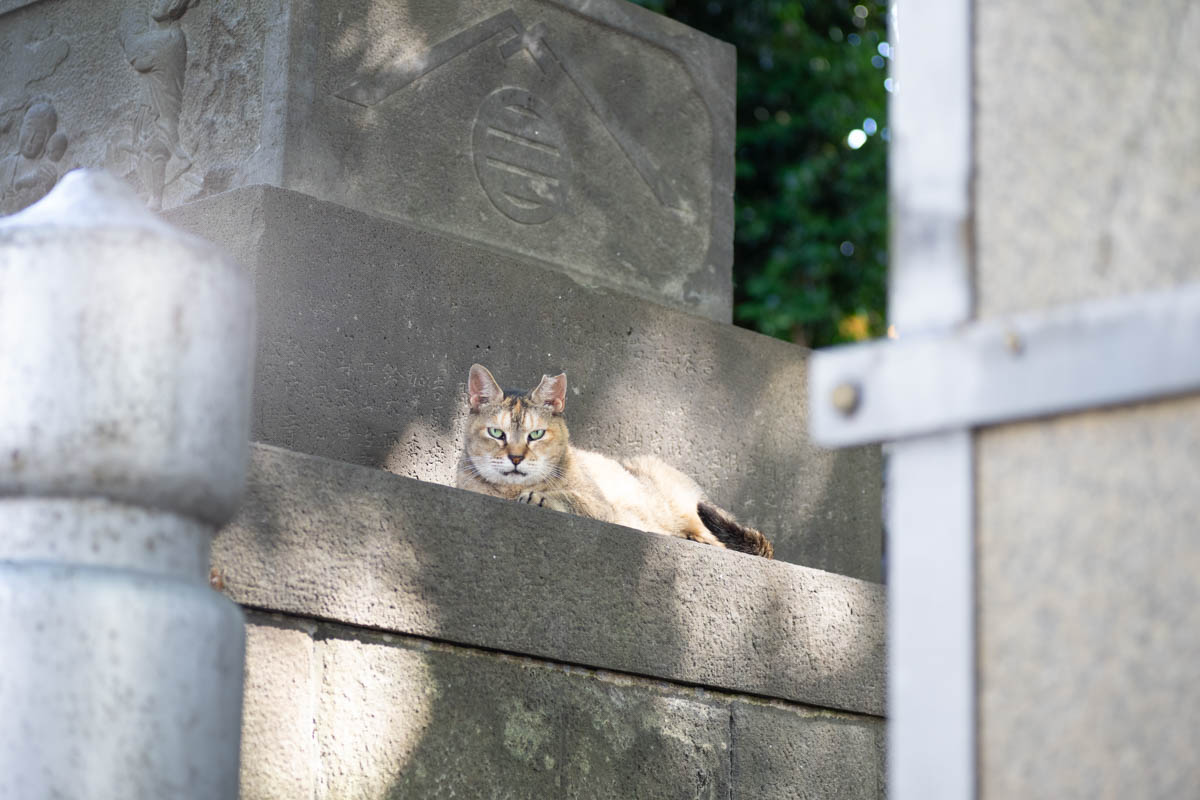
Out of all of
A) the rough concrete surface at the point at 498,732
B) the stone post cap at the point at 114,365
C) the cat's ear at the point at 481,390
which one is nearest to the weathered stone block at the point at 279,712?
the rough concrete surface at the point at 498,732

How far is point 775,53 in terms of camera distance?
12.8m

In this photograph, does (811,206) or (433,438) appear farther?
(811,206)

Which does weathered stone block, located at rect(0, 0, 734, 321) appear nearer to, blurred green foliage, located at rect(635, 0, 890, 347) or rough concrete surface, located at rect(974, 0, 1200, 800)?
rough concrete surface, located at rect(974, 0, 1200, 800)

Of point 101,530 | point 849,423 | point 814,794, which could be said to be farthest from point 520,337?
point 849,423

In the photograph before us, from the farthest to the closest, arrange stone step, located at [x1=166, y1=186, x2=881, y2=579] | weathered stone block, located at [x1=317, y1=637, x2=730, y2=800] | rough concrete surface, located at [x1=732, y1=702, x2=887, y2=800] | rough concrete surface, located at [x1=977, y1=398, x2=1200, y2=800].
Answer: stone step, located at [x1=166, y1=186, x2=881, y2=579]
rough concrete surface, located at [x1=732, y1=702, x2=887, y2=800]
weathered stone block, located at [x1=317, y1=637, x2=730, y2=800]
rough concrete surface, located at [x1=977, y1=398, x2=1200, y2=800]

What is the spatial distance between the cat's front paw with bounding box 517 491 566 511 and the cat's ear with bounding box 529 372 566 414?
372 mm

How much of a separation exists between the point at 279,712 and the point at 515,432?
1947 mm

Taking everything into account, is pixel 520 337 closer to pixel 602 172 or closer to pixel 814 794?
pixel 602 172

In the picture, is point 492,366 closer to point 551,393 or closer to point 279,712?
point 551,393

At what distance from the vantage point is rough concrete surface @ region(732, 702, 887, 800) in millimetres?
4738

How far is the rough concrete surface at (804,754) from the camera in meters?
4.74

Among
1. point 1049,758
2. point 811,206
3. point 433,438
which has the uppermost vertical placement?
point 811,206

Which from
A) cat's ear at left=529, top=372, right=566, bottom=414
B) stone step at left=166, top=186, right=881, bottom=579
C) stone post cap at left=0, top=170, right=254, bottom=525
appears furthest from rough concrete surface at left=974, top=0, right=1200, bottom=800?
cat's ear at left=529, top=372, right=566, bottom=414

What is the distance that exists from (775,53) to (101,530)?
10894mm
